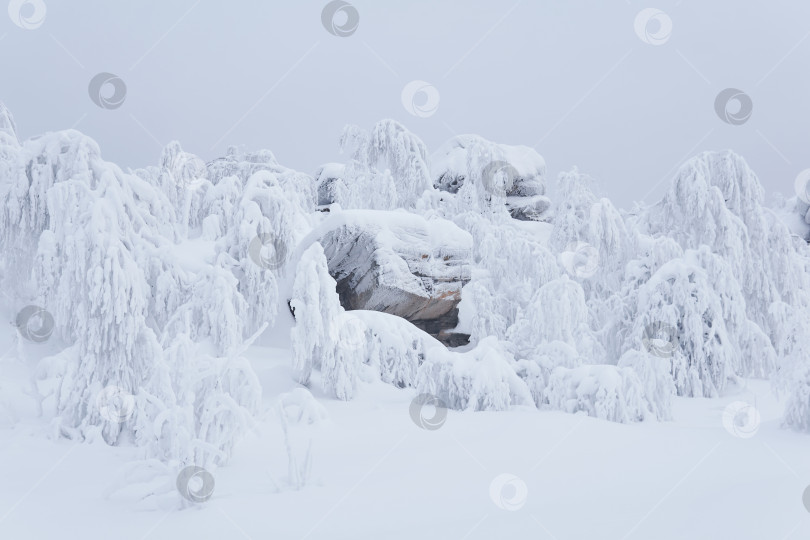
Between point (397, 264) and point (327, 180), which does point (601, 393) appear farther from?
point (327, 180)

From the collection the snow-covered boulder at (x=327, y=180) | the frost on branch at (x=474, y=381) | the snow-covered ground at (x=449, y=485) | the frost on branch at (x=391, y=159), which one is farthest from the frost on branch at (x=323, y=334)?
the snow-covered boulder at (x=327, y=180)

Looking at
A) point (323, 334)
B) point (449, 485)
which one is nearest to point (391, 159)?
point (323, 334)

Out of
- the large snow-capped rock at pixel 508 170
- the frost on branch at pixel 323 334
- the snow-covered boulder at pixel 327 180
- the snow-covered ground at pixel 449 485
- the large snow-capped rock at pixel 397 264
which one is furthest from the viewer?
the snow-covered boulder at pixel 327 180

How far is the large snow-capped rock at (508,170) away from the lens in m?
21.9

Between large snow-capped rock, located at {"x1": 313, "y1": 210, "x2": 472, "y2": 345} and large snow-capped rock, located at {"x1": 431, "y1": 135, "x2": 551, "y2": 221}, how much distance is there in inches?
374

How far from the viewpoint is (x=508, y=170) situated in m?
23.5

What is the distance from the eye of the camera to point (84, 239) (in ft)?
20.7

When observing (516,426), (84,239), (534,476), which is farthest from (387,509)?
(84,239)

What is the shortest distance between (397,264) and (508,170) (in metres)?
13.0

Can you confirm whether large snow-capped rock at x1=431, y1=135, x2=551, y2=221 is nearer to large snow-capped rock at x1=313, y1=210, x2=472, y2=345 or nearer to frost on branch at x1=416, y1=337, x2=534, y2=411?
large snow-capped rock at x1=313, y1=210, x2=472, y2=345

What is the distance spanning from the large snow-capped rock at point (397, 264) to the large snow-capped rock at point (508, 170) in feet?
31.2

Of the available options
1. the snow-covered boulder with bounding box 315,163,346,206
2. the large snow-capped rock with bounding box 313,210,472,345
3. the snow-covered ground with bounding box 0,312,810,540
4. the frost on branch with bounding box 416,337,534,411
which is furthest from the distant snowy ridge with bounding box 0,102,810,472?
the snow-covered boulder with bounding box 315,163,346,206

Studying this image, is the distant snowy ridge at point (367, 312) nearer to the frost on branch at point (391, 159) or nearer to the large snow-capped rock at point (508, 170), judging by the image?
the frost on branch at point (391, 159)

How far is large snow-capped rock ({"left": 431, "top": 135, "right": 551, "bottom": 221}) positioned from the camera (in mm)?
21938
